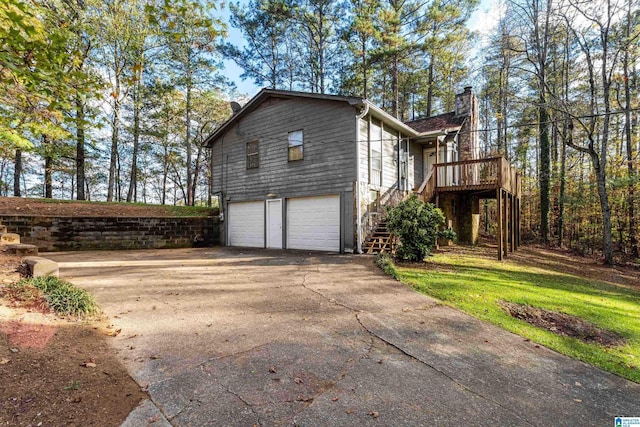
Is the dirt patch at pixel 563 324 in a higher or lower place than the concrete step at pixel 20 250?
lower

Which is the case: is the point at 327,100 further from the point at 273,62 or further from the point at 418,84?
the point at 418,84

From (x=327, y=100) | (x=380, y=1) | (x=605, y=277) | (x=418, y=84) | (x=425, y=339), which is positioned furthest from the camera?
(x=418, y=84)

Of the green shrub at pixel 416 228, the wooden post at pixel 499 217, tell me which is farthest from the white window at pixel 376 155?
the wooden post at pixel 499 217

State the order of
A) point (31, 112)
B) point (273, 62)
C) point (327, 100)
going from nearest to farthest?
point (31, 112), point (327, 100), point (273, 62)

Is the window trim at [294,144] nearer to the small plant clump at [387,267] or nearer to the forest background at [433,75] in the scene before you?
the forest background at [433,75]

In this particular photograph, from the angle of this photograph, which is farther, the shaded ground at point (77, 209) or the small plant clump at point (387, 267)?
the shaded ground at point (77, 209)

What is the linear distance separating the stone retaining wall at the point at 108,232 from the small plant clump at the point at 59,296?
830cm

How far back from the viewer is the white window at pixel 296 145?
1153cm

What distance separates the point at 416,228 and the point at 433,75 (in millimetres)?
17507

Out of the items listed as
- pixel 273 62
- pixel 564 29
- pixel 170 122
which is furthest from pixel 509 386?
pixel 170 122

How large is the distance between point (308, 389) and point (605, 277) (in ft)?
36.9

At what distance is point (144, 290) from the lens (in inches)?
203

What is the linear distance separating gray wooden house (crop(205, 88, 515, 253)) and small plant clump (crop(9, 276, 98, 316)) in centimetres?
744

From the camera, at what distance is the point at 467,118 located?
14.4 metres
